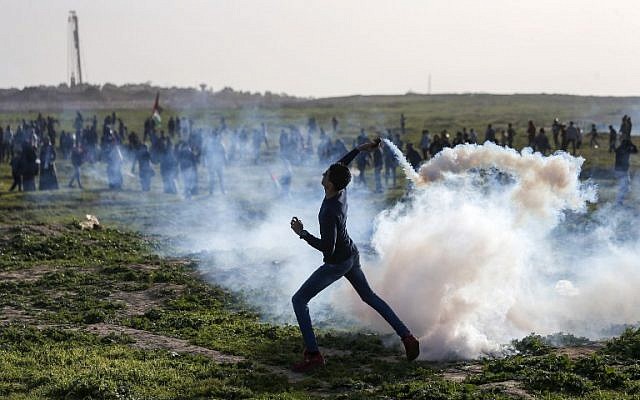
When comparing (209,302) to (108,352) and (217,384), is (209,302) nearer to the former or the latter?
(108,352)

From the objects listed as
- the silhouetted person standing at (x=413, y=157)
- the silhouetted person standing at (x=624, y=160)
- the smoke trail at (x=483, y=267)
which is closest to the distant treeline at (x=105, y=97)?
the silhouetted person standing at (x=413, y=157)

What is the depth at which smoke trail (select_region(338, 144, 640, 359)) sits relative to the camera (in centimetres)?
1085

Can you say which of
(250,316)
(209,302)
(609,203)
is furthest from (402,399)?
(609,203)

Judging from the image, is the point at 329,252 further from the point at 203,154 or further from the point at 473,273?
the point at 203,154

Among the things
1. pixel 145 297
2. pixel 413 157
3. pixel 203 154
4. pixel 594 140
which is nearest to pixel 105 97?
pixel 203 154

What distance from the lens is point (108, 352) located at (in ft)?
33.6

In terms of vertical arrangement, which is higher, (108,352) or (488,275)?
(488,275)

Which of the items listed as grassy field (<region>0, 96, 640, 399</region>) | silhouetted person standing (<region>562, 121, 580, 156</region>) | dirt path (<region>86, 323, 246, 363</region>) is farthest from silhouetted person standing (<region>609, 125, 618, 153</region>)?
dirt path (<region>86, 323, 246, 363</region>)

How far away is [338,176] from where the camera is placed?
9500 millimetres

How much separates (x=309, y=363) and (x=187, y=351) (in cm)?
179

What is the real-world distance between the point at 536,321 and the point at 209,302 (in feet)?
17.0

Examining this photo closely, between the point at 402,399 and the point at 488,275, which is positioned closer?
the point at 402,399

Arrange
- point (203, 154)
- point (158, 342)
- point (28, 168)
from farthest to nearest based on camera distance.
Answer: point (203, 154)
point (28, 168)
point (158, 342)

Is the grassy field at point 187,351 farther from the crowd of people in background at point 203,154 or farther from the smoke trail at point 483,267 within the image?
the crowd of people in background at point 203,154
